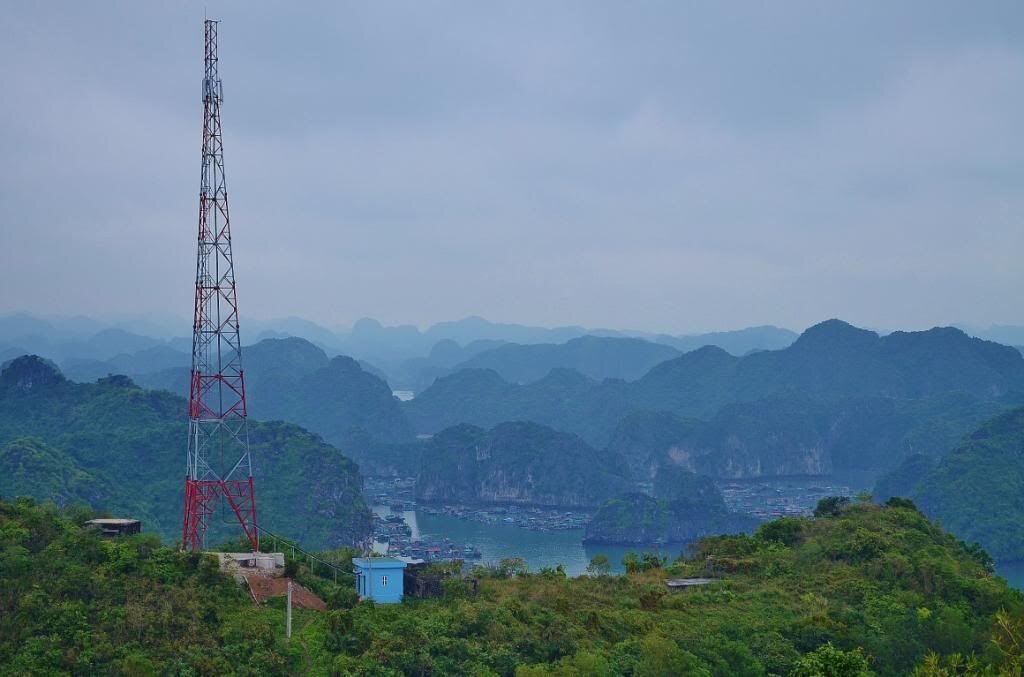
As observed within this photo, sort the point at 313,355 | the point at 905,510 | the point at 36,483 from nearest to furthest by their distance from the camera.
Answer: the point at 905,510, the point at 36,483, the point at 313,355

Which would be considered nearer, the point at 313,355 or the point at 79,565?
the point at 79,565

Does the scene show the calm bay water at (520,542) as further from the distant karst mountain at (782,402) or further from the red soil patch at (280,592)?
the distant karst mountain at (782,402)

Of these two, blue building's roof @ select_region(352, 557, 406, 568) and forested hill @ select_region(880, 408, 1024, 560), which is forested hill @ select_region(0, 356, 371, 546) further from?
forested hill @ select_region(880, 408, 1024, 560)

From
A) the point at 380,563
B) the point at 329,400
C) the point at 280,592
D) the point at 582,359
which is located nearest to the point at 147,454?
the point at 380,563

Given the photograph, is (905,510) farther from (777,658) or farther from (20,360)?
(20,360)

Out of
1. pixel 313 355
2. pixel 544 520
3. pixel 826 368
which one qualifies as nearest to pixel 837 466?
pixel 826 368

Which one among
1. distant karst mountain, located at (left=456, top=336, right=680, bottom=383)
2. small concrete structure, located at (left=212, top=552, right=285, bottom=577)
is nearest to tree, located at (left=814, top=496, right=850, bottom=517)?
small concrete structure, located at (left=212, top=552, right=285, bottom=577)
